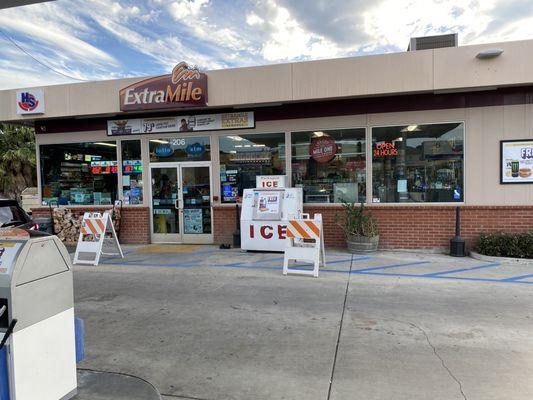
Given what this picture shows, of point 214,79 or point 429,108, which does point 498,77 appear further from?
point 214,79

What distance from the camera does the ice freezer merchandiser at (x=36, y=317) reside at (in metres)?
2.61

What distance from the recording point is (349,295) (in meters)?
6.12

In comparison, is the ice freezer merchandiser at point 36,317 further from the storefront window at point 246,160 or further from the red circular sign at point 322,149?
the red circular sign at point 322,149

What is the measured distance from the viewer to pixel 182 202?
36.5 feet

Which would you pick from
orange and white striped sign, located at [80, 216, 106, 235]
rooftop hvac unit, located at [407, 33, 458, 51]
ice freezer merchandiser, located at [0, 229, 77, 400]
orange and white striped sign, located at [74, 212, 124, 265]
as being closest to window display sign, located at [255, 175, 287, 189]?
orange and white striped sign, located at [74, 212, 124, 265]

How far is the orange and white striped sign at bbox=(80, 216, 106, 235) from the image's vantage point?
9.09m

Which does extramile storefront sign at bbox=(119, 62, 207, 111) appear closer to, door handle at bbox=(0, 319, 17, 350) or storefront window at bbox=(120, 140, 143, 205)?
storefront window at bbox=(120, 140, 143, 205)

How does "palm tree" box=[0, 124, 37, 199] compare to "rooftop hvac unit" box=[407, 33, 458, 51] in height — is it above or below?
below

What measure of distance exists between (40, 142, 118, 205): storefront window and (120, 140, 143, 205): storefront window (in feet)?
1.02

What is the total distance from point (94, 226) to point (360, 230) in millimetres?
6172

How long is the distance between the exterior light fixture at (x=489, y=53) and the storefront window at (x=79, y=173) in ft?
31.4

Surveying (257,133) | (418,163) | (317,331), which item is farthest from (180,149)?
(317,331)

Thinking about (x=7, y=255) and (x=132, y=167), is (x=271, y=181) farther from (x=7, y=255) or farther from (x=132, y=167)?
(x=7, y=255)

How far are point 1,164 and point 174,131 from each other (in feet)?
46.5
